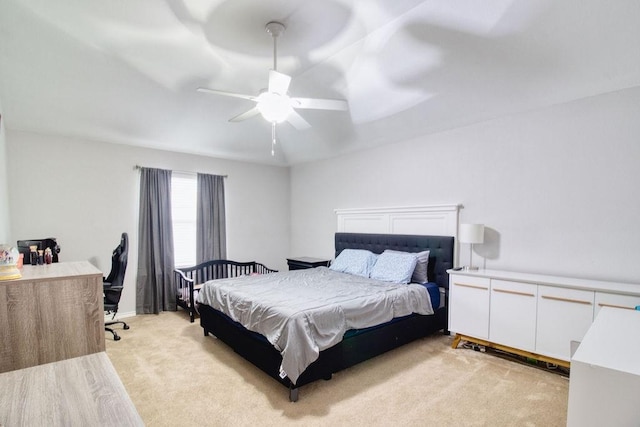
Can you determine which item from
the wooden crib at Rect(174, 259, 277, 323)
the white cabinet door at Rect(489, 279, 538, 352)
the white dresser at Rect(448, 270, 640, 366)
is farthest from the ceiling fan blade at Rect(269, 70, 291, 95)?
the wooden crib at Rect(174, 259, 277, 323)

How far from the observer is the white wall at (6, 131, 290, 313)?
12.7ft

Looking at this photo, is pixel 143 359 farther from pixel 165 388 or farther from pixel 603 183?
pixel 603 183

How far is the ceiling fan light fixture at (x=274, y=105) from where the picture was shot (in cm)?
251

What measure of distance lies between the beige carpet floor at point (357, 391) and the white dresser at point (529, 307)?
23cm

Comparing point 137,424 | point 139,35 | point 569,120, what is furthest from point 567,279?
point 139,35

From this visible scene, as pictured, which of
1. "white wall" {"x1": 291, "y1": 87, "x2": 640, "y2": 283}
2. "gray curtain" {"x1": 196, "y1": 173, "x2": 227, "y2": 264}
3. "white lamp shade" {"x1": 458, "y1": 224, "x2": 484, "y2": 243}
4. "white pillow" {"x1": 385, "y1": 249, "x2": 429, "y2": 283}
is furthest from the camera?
"gray curtain" {"x1": 196, "y1": 173, "x2": 227, "y2": 264}

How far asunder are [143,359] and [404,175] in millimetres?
3802

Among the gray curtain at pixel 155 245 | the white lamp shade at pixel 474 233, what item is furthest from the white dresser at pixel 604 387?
the gray curtain at pixel 155 245

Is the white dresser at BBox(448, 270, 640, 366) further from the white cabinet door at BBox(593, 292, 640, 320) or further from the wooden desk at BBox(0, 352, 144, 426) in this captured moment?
the wooden desk at BBox(0, 352, 144, 426)

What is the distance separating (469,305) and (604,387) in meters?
2.42

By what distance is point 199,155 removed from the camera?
5285 millimetres

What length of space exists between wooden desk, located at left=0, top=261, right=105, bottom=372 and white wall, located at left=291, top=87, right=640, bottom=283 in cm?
367

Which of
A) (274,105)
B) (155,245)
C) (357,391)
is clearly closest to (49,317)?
(274,105)

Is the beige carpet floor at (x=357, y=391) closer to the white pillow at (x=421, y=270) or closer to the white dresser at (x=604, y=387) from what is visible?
the white pillow at (x=421, y=270)
